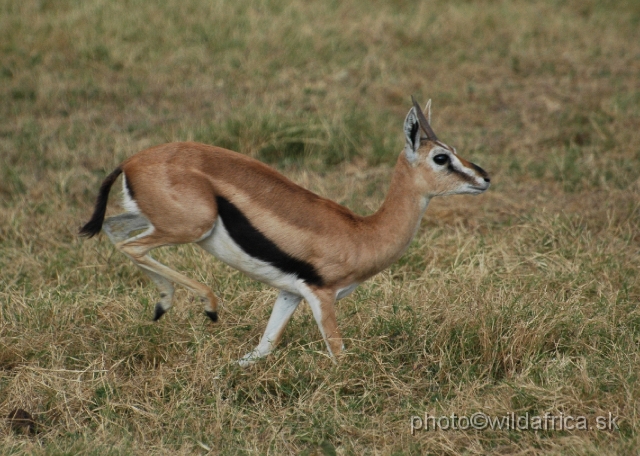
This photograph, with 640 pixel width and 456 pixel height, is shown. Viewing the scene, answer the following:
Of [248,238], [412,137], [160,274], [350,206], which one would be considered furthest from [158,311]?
[350,206]

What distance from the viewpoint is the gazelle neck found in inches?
196

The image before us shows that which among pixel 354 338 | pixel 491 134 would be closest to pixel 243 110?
pixel 491 134

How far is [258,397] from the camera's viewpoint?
192 inches

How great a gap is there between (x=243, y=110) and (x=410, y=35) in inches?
133

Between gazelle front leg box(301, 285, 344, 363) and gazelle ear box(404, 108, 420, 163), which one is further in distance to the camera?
gazelle ear box(404, 108, 420, 163)

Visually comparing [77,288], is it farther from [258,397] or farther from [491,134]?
[491,134]

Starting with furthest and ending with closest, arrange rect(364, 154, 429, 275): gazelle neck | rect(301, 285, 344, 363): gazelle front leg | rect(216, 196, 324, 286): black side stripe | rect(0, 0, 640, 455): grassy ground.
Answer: rect(364, 154, 429, 275): gazelle neck
rect(301, 285, 344, 363): gazelle front leg
rect(216, 196, 324, 286): black side stripe
rect(0, 0, 640, 455): grassy ground

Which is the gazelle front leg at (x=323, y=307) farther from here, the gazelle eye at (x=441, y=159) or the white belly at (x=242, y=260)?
the gazelle eye at (x=441, y=159)

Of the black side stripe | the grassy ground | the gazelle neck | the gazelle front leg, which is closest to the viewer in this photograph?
the grassy ground

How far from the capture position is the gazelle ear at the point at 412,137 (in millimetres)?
5012

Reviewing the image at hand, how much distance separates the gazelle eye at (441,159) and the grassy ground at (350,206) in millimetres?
883

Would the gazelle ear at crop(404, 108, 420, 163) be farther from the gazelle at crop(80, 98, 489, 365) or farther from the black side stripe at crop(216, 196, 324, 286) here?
the black side stripe at crop(216, 196, 324, 286)

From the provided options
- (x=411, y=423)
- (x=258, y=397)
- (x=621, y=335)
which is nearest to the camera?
(x=411, y=423)

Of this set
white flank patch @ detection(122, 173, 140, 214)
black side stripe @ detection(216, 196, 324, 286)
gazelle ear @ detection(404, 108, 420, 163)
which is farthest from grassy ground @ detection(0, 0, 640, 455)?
gazelle ear @ detection(404, 108, 420, 163)
